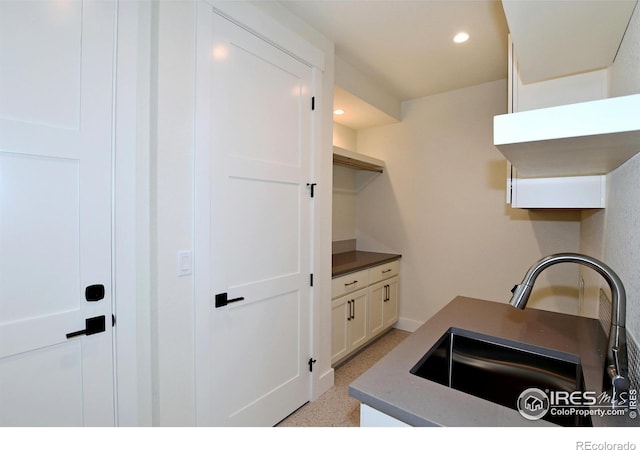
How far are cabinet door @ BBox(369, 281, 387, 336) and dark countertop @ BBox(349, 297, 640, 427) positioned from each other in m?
1.52

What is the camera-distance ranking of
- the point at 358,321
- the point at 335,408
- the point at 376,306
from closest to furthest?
the point at 335,408
the point at 358,321
the point at 376,306

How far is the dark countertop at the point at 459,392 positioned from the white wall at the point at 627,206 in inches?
8.2

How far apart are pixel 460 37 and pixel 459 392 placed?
2.37 meters

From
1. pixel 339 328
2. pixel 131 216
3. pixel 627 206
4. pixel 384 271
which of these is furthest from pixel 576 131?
pixel 384 271

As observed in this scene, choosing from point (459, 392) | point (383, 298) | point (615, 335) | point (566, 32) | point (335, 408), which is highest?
point (566, 32)

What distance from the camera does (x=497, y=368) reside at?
3.76ft

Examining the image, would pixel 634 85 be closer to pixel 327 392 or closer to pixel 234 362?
pixel 234 362

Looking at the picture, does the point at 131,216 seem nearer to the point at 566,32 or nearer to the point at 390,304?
the point at 566,32

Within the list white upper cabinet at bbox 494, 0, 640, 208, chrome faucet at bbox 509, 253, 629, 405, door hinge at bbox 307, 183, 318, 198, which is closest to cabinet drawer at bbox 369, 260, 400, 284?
door hinge at bbox 307, 183, 318, 198

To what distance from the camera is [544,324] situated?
1.31 meters

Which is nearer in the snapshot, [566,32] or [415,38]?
[566,32]

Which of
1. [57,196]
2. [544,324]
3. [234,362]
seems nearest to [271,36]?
[57,196]

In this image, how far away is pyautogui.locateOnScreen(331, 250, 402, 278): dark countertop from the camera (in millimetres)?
2657

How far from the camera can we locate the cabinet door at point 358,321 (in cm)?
278
